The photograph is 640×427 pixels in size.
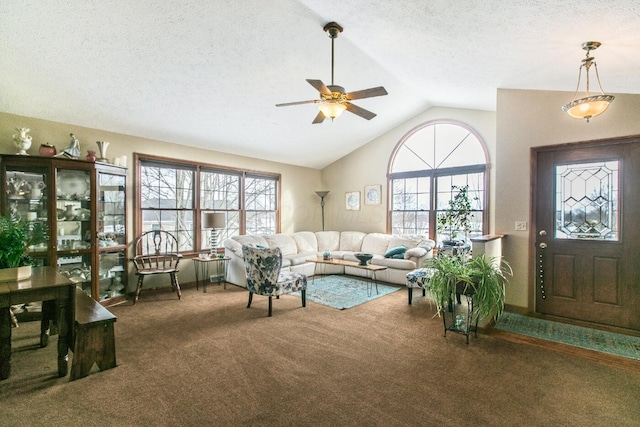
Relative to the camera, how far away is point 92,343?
2.48 m

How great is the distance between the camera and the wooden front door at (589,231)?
10.8ft

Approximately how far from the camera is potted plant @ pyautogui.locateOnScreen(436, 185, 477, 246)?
5.32 meters

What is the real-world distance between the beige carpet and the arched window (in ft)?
9.91

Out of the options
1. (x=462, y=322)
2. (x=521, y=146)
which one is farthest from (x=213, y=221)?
(x=521, y=146)

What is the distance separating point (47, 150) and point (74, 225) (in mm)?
984

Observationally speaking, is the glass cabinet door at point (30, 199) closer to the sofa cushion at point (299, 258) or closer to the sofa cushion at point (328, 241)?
the sofa cushion at point (299, 258)

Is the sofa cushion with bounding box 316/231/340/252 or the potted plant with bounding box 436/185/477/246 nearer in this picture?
the potted plant with bounding box 436/185/477/246

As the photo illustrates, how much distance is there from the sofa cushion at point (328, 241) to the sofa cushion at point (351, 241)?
12 centimetres

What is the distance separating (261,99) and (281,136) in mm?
1257

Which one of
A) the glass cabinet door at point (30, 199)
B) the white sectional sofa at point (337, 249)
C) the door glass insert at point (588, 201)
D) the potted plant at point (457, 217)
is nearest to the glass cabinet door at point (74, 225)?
the glass cabinet door at point (30, 199)

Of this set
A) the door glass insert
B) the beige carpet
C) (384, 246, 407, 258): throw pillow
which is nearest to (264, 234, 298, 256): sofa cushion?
(384, 246, 407, 258): throw pillow

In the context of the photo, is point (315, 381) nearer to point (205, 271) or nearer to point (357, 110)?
point (357, 110)

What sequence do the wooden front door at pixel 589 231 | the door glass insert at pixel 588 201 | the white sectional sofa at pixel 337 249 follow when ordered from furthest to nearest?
the white sectional sofa at pixel 337 249
the door glass insert at pixel 588 201
the wooden front door at pixel 589 231

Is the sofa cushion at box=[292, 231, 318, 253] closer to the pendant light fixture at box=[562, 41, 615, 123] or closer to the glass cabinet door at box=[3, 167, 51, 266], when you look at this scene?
the glass cabinet door at box=[3, 167, 51, 266]
